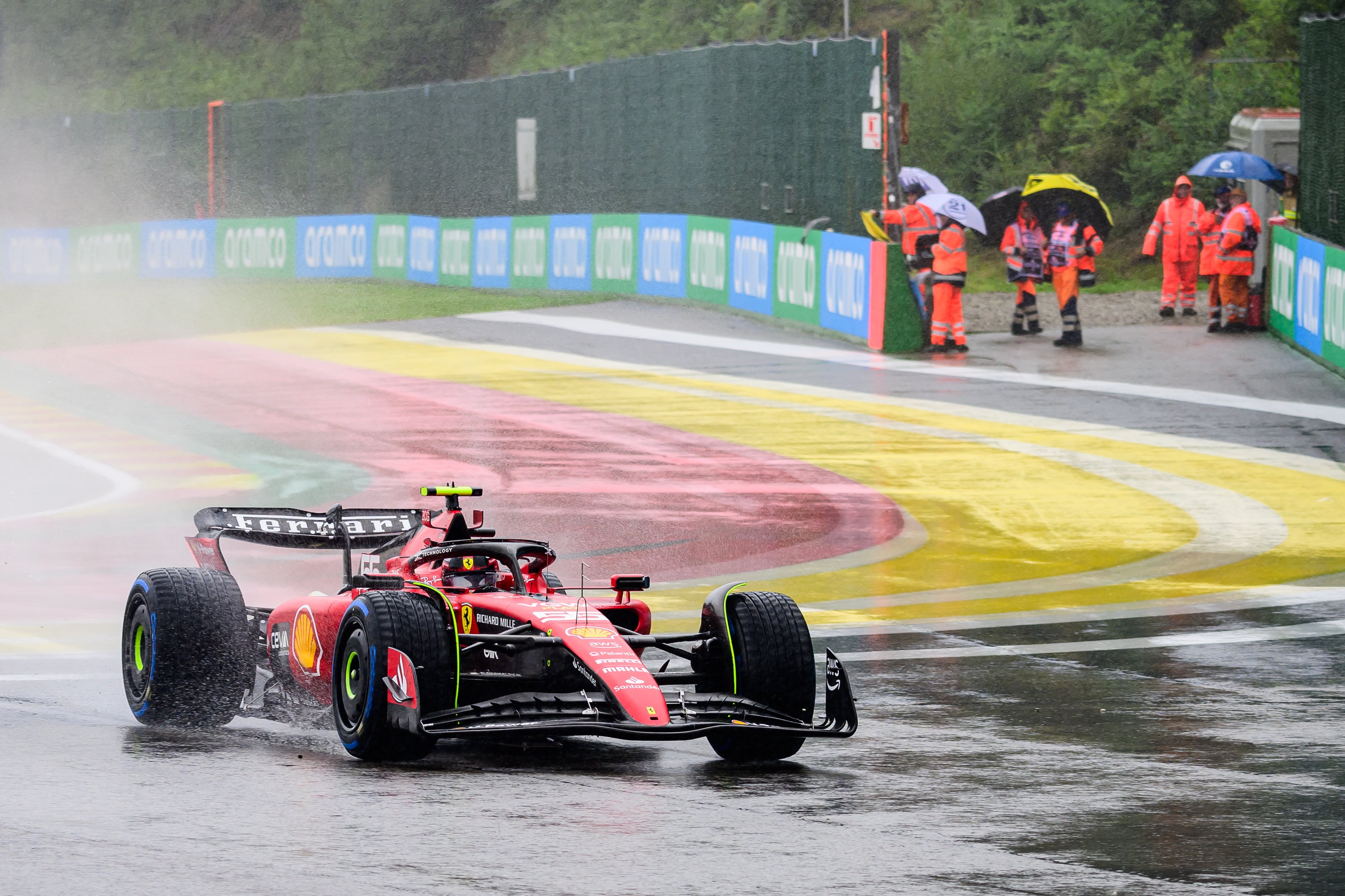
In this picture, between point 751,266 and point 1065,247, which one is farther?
point 751,266

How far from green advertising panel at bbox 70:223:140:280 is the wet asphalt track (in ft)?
110

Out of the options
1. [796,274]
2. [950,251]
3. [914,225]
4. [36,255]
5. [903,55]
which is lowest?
[36,255]

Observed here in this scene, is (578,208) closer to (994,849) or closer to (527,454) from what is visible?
(527,454)

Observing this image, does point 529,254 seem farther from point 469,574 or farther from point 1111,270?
point 469,574

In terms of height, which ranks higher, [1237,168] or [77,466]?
[1237,168]

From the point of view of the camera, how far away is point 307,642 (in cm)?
917

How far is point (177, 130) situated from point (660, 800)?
47113mm

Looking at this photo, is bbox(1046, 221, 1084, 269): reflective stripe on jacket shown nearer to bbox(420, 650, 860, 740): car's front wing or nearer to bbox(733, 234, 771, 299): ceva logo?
bbox(733, 234, 771, 299): ceva logo

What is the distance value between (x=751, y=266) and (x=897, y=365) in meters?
5.74

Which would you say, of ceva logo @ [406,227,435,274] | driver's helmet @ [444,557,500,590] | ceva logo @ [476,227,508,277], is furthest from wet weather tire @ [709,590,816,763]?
ceva logo @ [406,227,435,274]

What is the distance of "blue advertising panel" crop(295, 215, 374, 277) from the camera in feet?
135

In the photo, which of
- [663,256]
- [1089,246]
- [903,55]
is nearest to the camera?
[1089,246]

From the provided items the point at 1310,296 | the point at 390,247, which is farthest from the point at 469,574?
the point at 390,247

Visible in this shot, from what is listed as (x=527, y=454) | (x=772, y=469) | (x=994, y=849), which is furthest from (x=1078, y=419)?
(x=994, y=849)
